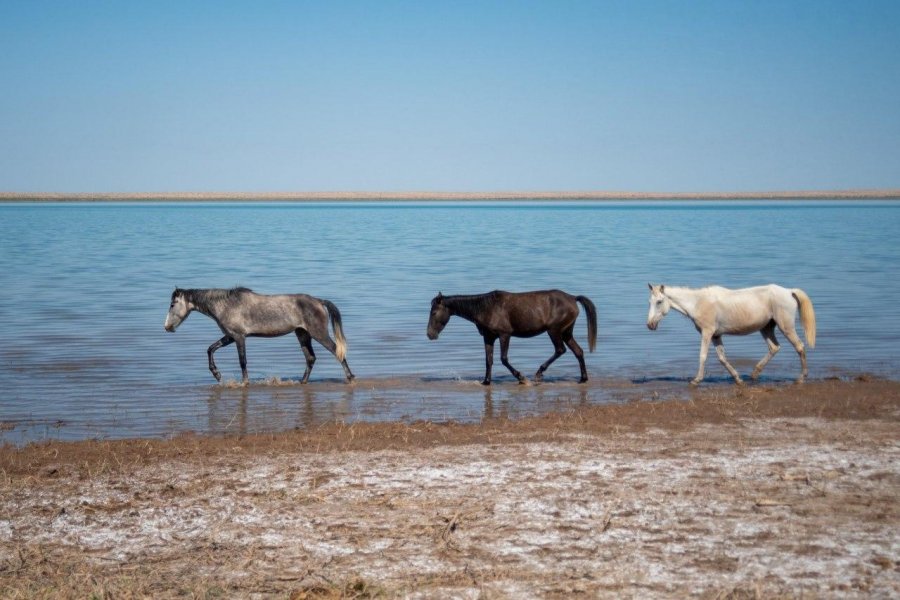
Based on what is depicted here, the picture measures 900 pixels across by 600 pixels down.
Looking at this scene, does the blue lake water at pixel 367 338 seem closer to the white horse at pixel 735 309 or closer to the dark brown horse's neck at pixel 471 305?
the white horse at pixel 735 309

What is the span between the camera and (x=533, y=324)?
1519cm

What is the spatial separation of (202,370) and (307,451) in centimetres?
757

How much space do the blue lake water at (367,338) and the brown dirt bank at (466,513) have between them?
2.53 m

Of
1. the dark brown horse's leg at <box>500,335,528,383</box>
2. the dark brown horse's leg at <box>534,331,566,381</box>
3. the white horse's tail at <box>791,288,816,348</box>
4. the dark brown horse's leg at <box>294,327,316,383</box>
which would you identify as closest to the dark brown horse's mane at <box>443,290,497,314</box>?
the dark brown horse's leg at <box>500,335,528,383</box>

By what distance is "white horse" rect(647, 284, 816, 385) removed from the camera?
14.6m

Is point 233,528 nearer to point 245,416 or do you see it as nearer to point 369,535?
point 369,535

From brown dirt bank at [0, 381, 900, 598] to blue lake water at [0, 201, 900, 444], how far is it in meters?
2.53

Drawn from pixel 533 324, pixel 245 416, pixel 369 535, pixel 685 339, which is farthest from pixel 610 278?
pixel 369 535

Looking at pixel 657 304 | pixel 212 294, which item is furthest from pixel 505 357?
pixel 212 294

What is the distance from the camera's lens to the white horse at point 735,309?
48.0 feet

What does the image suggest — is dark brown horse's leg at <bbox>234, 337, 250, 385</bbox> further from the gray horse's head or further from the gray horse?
the gray horse's head

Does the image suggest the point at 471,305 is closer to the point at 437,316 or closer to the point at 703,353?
the point at 437,316

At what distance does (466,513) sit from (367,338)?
13.6m

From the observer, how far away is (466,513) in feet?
24.8
